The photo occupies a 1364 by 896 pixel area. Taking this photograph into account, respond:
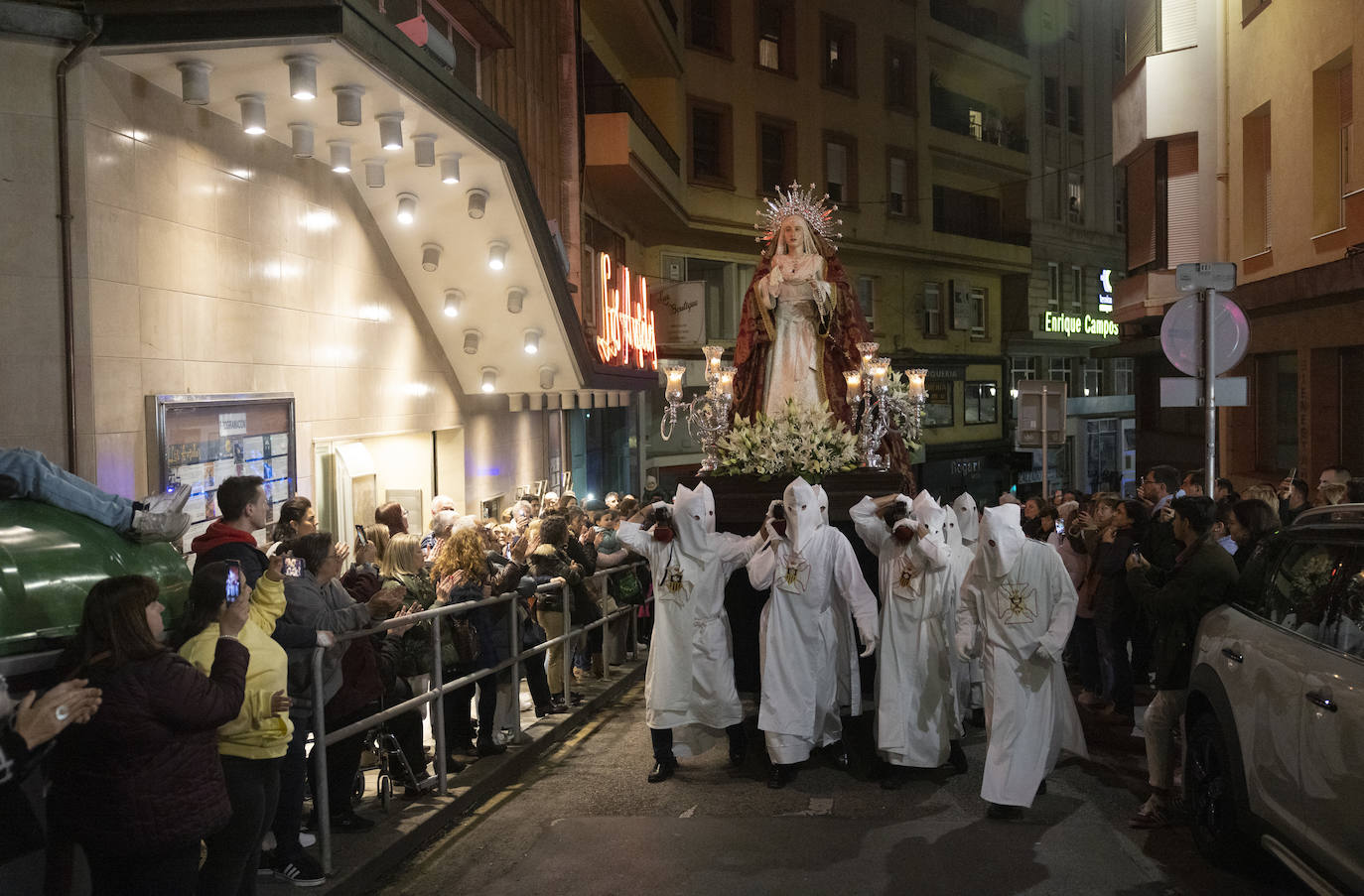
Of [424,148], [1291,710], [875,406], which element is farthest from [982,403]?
[1291,710]

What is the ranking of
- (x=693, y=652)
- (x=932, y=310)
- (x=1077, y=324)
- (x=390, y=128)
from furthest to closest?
(x=1077, y=324)
(x=932, y=310)
(x=390, y=128)
(x=693, y=652)

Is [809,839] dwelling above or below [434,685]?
below

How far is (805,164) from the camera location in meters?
33.7

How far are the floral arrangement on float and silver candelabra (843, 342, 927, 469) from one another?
88cm

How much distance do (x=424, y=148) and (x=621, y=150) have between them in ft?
40.7

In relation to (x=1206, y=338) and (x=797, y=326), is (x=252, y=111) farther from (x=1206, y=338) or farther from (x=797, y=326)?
(x=1206, y=338)

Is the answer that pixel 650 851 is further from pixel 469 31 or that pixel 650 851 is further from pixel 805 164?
pixel 805 164

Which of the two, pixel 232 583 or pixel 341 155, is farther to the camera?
pixel 341 155

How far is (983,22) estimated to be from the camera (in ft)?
133

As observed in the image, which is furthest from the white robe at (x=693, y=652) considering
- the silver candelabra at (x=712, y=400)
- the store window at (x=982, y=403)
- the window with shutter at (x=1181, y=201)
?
the store window at (x=982, y=403)

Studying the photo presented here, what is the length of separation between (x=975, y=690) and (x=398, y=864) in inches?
196

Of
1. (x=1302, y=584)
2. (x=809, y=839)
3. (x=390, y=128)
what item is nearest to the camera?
(x=1302, y=584)

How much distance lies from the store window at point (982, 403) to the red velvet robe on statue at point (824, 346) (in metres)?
27.9

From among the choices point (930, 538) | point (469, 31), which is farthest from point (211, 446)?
point (469, 31)
